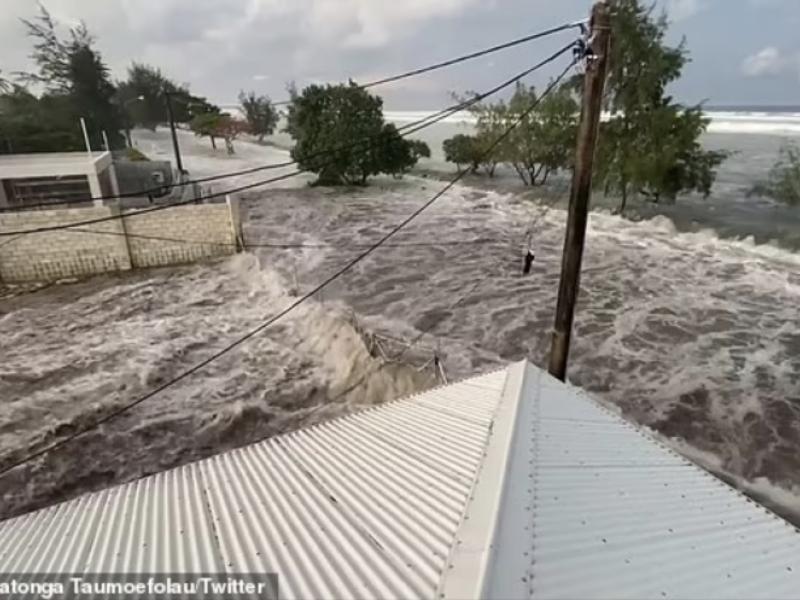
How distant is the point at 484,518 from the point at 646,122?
2022 centimetres

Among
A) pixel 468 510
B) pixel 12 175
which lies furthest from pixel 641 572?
pixel 12 175

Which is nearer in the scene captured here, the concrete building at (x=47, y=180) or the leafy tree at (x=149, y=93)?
the concrete building at (x=47, y=180)

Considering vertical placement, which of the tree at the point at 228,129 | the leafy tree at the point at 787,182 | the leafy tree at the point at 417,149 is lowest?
the leafy tree at the point at 787,182

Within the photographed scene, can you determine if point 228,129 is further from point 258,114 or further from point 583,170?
point 583,170

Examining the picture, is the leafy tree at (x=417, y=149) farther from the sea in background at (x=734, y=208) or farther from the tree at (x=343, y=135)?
the sea in background at (x=734, y=208)

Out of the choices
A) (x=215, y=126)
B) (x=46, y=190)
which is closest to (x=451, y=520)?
(x=46, y=190)

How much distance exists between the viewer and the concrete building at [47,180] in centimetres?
1488

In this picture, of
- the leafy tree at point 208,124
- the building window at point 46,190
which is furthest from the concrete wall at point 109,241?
the leafy tree at point 208,124

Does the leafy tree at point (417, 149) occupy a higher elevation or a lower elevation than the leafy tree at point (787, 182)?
higher

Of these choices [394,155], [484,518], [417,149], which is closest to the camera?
[484,518]

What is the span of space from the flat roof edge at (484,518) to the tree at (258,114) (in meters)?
54.2

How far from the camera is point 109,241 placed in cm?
1352

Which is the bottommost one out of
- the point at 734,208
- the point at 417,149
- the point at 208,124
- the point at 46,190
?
the point at 734,208

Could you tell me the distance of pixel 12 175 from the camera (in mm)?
14805
